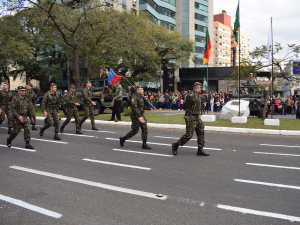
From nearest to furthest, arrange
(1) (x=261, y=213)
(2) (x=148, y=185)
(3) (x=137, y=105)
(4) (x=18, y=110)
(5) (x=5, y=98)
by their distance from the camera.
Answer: (1) (x=261, y=213), (2) (x=148, y=185), (4) (x=18, y=110), (3) (x=137, y=105), (5) (x=5, y=98)

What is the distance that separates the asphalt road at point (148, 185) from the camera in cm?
381

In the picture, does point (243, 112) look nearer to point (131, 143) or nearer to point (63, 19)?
point (131, 143)

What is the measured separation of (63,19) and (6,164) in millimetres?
14926

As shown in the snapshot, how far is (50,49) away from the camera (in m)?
32.4

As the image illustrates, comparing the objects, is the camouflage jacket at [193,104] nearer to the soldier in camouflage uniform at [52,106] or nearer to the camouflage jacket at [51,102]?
the soldier in camouflage uniform at [52,106]

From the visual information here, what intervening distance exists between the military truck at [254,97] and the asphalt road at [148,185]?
8161 millimetres

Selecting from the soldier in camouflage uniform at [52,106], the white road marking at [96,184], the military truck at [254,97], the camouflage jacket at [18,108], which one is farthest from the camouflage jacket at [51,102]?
the military truck at [254,97]

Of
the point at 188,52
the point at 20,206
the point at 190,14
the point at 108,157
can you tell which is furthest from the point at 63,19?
the point at 190,14

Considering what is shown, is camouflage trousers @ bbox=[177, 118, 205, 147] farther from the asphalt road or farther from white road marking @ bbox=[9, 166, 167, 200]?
white road marking @ bbox=[9, 166, 167, 200]

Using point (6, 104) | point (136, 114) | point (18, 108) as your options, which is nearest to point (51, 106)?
point (18, 108)

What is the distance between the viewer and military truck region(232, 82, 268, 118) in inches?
656

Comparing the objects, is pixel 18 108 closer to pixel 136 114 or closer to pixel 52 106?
pixel 52 106

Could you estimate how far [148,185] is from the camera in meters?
5.05

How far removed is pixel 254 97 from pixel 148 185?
13.9 meters
